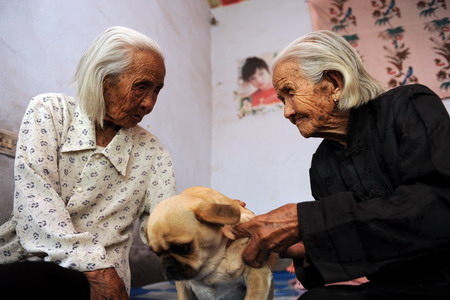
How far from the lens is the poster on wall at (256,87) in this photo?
465 centimetres

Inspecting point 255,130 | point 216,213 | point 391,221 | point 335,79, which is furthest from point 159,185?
point 255,130

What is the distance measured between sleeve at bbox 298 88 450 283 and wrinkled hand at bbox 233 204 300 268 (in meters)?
0.03

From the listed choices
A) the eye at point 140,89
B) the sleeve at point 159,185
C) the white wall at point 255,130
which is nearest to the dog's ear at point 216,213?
the sleeve at point 159,185

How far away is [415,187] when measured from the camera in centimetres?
110

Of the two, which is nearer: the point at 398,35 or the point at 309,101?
the point at 309,101

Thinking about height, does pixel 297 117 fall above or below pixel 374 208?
above

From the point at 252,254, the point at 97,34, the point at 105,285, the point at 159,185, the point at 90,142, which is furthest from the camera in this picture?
the point at 97,34

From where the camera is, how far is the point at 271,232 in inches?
44.1

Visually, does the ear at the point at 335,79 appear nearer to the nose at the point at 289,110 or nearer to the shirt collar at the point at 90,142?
the nose at the point at 289,110

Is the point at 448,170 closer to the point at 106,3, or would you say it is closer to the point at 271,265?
the point at 271,265

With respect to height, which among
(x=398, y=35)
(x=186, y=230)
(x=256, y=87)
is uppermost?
(x=398, y=35)

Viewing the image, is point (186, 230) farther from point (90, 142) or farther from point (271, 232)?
point (90, 142)

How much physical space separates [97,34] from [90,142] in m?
1.61

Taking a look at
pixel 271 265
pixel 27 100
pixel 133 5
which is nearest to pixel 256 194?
pixel 133 5
